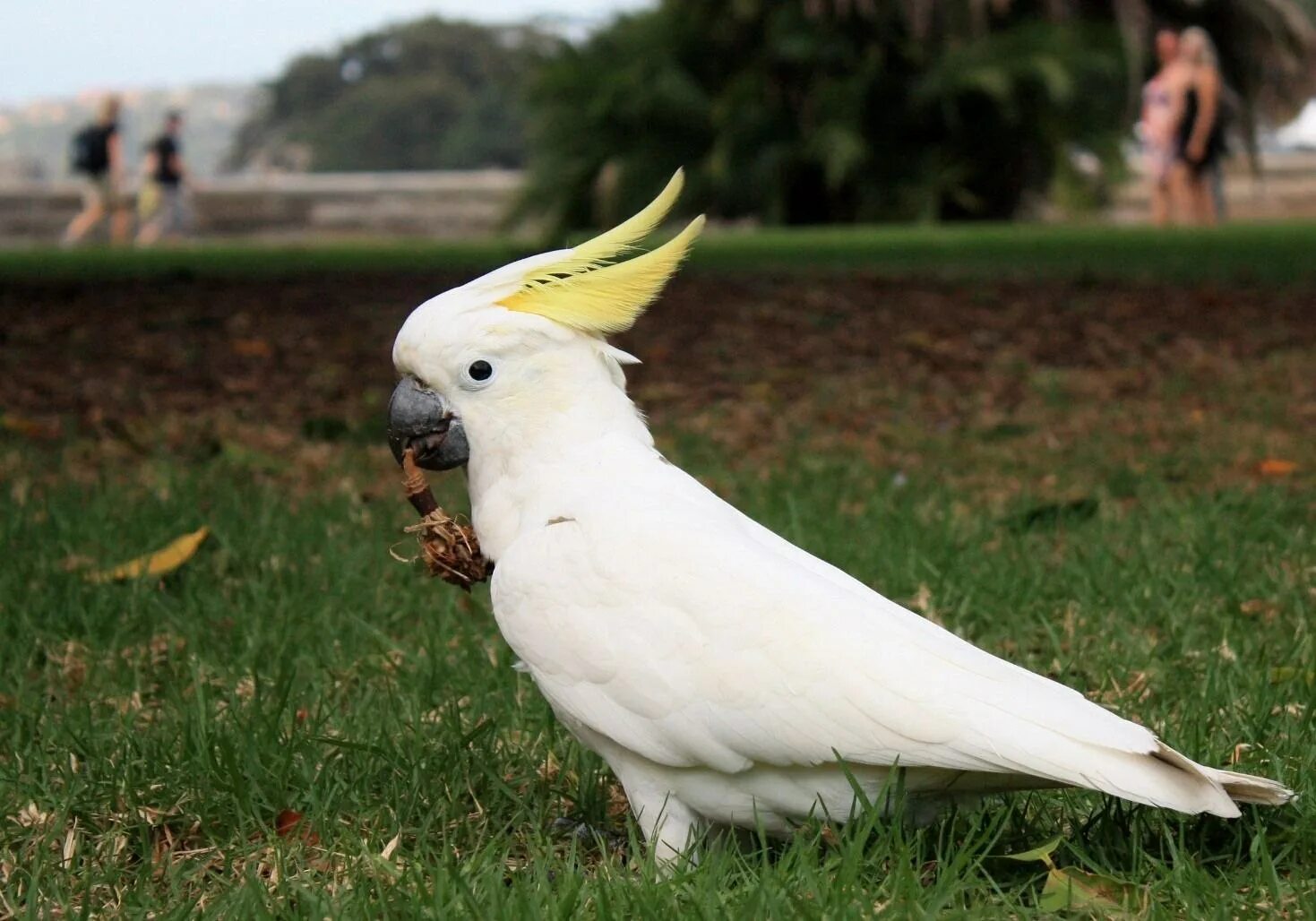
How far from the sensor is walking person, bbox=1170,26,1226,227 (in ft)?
43.3

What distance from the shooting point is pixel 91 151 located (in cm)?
1764

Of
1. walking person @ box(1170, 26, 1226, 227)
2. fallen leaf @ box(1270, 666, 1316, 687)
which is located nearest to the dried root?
fallen leaf @ box(1270, 666, 1316, 687)

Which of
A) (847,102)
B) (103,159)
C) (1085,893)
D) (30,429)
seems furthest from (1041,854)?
(103,159)

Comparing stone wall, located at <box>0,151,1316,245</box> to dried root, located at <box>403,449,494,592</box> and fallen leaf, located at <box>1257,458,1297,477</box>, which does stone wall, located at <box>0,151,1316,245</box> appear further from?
dried root, located at <box>403,449,494,592</box>

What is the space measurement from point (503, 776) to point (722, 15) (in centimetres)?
1664

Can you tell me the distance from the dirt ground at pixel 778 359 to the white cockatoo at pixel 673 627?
2646mm

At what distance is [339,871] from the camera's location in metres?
2.05

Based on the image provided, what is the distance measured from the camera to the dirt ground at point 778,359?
519cm

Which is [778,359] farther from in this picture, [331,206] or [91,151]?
[331,206]

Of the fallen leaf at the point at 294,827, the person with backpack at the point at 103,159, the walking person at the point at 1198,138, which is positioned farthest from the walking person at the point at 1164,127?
the fallen leaf at the point at 294,827

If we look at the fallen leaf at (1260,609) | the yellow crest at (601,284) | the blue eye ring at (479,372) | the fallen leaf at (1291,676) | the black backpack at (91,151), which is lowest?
the black backpack at (91,151)

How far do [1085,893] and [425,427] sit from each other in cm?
101

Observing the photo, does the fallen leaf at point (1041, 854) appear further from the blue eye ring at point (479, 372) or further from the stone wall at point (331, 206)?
the stone wall at point (331, 206)

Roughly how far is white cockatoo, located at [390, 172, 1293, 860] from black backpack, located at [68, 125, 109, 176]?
16.7 meters
